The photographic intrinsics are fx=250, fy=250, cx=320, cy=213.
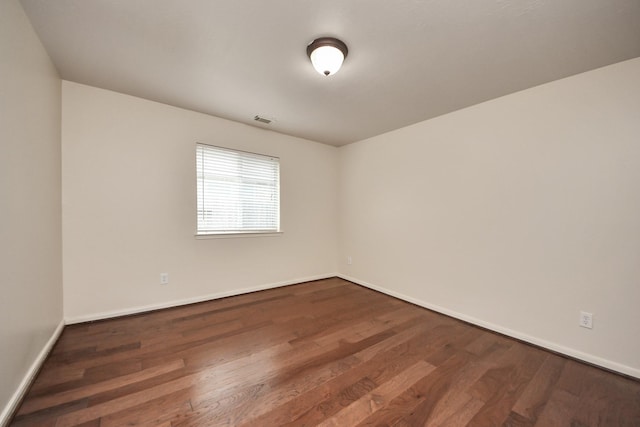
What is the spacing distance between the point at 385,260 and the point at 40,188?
3.62m

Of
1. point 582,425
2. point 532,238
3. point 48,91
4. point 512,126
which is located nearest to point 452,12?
point 512,126

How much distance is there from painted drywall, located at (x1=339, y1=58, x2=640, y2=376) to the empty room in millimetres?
16

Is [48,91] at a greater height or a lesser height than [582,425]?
greater

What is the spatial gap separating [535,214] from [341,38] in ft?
7.34

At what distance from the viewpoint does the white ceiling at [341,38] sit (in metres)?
1.47

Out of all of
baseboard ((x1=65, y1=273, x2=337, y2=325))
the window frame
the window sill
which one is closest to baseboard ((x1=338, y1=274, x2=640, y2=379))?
baseboard ((x1=65, y1=273, x2=337, y2=325))

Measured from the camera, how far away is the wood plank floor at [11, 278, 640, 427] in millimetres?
1407

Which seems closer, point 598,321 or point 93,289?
point 598,321

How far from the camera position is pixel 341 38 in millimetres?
1708

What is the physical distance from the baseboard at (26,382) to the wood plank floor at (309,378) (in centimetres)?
4

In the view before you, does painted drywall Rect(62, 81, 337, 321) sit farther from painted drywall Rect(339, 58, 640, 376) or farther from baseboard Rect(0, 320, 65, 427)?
painted drywall Rect(339, 58, 640, 376)

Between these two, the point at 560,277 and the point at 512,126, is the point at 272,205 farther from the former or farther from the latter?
the point at 560,277

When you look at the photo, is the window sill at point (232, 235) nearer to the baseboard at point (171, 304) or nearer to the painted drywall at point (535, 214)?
the baseboard at point (171, 304)

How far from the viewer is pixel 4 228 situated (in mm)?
1333
